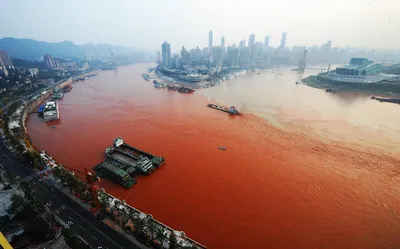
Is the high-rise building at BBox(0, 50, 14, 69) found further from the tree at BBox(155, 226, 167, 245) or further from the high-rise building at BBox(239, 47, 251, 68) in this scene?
the high-rise building at BBox(239, 47, 251, 68)

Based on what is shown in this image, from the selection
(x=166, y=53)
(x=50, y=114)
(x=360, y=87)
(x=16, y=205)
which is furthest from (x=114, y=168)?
(x=166, y=53)

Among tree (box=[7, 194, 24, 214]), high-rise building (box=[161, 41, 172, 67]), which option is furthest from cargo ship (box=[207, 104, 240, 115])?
high-rise building (box=[161, 41, 172, 67])

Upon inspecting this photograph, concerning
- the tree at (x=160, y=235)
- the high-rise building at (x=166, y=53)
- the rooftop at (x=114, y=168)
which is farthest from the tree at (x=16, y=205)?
the high-rise building at (x=166, y=53)

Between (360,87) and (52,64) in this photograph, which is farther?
(52,64)

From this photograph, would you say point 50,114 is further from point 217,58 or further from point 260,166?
point 217,58

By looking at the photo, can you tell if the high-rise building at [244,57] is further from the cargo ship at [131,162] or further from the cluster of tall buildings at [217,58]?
the cargo ship at [131,162]
